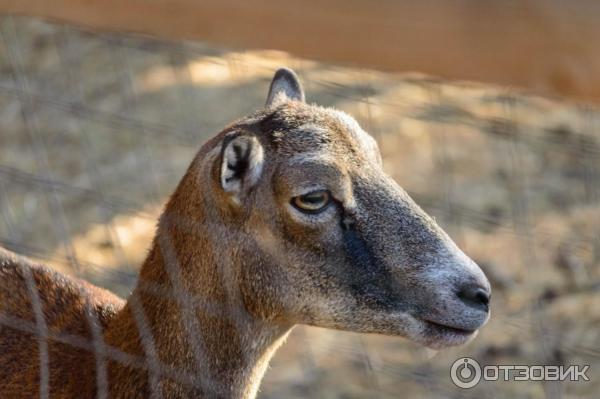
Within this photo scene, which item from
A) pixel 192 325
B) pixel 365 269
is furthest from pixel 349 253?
pixel 192 325

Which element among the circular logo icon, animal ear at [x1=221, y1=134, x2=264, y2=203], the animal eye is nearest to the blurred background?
the circular logo icon

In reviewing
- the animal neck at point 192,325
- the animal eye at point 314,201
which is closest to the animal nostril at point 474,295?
the animal eye at point 314,201

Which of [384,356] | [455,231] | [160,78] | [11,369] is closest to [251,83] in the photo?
[160,78]

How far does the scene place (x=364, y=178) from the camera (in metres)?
3.69

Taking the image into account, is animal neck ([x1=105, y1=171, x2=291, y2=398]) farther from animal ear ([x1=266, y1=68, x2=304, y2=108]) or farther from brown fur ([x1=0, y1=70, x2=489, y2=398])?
animal ear ([x1=266, y1=68, x2=304, y2=108])

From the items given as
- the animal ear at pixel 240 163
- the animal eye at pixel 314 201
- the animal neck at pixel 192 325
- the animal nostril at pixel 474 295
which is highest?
the animal ear at pixel 240 163

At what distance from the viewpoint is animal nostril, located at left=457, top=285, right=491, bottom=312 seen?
11.6 feet

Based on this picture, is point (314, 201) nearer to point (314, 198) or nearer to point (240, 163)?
point (314, 198)

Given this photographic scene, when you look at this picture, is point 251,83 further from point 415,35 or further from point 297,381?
point 415,35

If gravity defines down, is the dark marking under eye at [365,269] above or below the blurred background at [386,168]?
above

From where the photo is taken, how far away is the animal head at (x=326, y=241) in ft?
11.7

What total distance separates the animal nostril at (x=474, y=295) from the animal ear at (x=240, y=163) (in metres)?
0.79

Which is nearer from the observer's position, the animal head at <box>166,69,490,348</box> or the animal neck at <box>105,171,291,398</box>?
the animal head at <box>166,69,490,348</box>

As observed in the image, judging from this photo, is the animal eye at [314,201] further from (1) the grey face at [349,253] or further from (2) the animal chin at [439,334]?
(2) the animal chin at [439,334]
